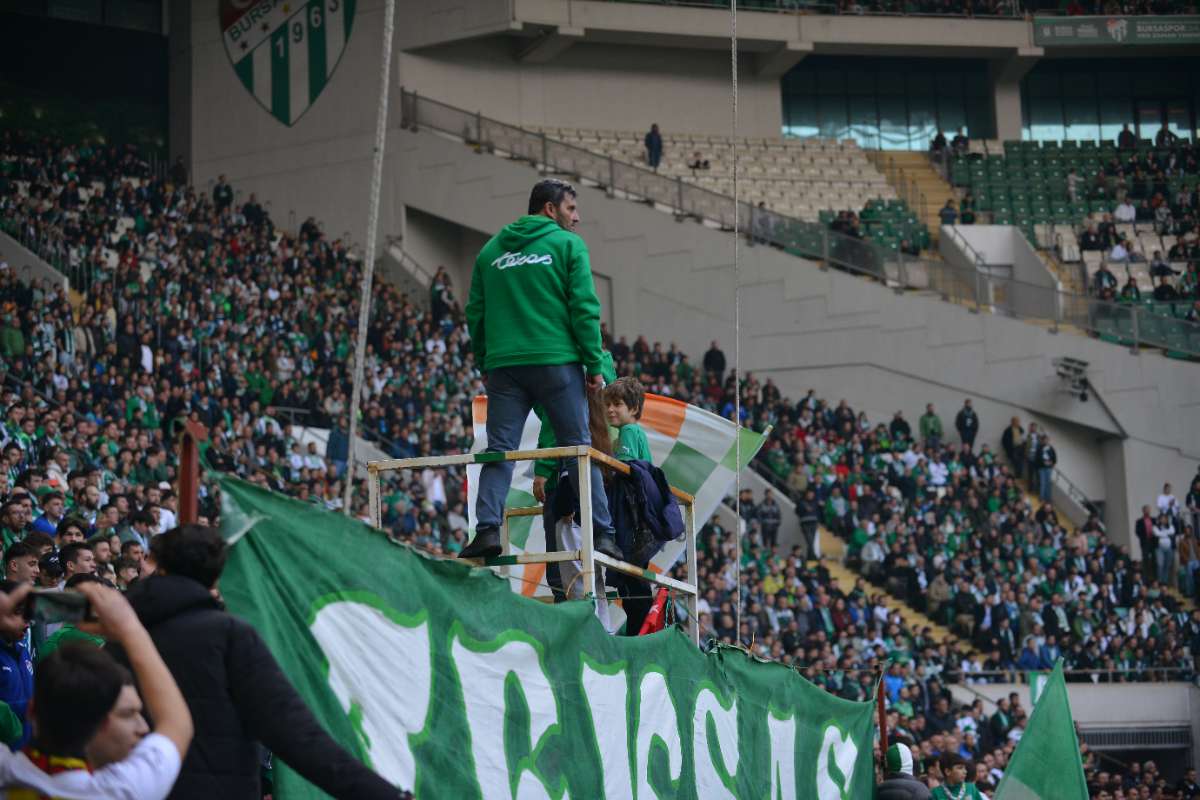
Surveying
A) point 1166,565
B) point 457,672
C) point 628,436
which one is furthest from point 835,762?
point 1166,565

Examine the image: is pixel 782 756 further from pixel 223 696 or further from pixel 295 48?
pixel 295 48

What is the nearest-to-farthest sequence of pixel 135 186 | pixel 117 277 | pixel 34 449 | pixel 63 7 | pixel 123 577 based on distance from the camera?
pixel 123 577 → pixel 34 449 → pixel 117 277 → pixel 135 186 → pixel 63 7

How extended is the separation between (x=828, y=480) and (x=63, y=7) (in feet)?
60.8

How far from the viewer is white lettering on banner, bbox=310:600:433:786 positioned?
4.37 m

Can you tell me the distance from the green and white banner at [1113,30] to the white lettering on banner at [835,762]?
100ft

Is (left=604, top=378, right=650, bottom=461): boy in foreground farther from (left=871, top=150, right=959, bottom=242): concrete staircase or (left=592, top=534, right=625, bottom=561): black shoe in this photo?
(left=871, top=150, right=959, bottom=242): concrete staircase

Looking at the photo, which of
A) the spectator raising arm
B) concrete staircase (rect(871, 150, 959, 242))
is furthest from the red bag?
concrete staircase (rect(871, 150, 959, 242))

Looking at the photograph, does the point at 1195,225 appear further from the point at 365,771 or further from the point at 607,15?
Result: the point at 365,771

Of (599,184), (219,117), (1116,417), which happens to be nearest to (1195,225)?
(1116,417)

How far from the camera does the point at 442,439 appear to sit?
2298 cm

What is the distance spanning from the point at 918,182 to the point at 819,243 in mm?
5957

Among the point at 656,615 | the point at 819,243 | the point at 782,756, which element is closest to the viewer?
the point at 656,615

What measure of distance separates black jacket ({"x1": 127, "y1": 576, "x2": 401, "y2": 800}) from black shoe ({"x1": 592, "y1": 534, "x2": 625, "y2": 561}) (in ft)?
9.54

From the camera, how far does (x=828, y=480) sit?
2664 centimetres
